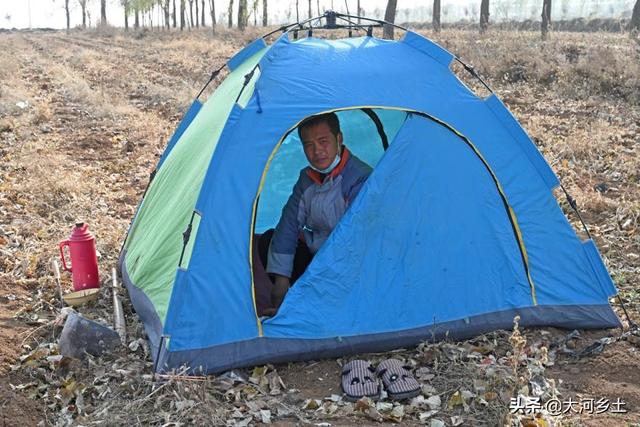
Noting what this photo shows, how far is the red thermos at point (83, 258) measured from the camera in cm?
467

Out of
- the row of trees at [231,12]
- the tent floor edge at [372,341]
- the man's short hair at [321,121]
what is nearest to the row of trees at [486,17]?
the row of trees at [231,12]

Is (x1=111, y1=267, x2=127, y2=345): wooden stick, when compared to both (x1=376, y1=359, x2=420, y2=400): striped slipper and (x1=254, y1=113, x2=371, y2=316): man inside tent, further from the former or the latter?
(x1=376, y1=359, x2=420, y2=400): striped slipper

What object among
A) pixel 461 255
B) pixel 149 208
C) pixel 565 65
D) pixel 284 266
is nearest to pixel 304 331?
pixel 284 266

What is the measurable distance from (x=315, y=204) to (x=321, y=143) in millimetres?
404

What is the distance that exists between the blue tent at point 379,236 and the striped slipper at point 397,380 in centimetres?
25

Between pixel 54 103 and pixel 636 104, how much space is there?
1125cm

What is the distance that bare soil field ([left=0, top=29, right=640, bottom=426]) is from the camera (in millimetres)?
3430

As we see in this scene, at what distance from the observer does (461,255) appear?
4102mm

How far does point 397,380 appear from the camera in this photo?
141 inches

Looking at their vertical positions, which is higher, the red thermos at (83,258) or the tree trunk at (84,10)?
the tree trunk at (84,10)

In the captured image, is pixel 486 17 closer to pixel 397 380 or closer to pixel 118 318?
pixel 118 318

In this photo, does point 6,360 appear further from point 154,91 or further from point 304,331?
point 154,91

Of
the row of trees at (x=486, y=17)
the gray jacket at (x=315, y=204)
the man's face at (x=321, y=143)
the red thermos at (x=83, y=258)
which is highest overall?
the row of trees at (x=486, y=17)

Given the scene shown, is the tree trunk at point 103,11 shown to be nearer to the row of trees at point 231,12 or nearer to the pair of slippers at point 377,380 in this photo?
the row of trees at point 231,12
